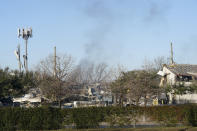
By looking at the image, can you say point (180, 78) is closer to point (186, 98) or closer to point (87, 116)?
point (186, 98)

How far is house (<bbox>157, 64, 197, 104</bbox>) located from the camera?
165 ft

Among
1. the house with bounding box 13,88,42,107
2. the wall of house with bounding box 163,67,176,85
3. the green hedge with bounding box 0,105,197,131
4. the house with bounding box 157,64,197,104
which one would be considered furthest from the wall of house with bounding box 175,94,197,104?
the green hedge with bounding box 0,105,197,131

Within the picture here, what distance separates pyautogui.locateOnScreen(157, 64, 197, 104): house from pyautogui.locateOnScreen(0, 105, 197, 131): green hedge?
65.8 ft

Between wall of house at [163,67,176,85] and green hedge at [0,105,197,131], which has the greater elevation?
wall of house at [163,67,176,85]

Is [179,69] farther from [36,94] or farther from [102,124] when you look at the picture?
[102,124]

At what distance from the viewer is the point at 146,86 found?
4622 cm

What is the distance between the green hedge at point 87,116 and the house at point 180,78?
20060 millimetres

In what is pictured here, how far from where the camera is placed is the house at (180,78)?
5029 cm

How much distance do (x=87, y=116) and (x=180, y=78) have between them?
92.1 ft

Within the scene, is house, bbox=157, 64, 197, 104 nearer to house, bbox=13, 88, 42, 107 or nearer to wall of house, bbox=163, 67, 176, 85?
wall of house, bbox=163, 67, 176, 85

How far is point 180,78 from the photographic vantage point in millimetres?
53906

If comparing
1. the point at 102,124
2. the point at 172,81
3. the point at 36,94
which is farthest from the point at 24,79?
the point at 172,81

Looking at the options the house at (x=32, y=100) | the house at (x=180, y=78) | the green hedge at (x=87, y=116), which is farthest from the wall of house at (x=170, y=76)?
the green hedge at (x=87, y=116)

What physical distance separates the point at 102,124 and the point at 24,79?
18.4 m
